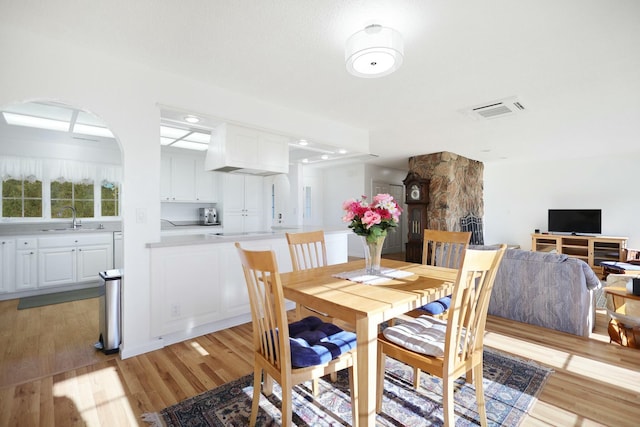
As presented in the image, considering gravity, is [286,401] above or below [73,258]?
below

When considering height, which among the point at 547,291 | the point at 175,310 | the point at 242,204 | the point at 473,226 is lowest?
the point at 175,310

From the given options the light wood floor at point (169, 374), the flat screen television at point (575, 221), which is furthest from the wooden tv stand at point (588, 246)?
the light wood floor at point (169, 374)

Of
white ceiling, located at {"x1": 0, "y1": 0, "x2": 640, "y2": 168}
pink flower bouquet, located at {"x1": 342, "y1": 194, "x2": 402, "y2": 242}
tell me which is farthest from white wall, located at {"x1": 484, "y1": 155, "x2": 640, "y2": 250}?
pink flower bouquet, located at {"x1": 342, "y1": 194, "x2": 402, "y2": 242}

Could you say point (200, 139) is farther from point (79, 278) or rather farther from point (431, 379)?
point (431, 379)

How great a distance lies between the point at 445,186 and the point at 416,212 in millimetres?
797

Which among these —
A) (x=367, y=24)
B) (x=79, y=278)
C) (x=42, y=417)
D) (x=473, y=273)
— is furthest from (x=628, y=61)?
(x=79, y=278)

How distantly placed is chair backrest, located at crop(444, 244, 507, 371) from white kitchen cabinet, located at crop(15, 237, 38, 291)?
16.8ft

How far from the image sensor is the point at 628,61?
2420 mm

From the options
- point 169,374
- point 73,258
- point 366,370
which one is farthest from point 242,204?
point 366,370

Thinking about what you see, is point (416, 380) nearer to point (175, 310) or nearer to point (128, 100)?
point (175, 310)

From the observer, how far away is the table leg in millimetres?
1325

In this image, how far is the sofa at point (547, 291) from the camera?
9.01 feet

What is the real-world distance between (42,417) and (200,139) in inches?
148

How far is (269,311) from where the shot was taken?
145 cm
